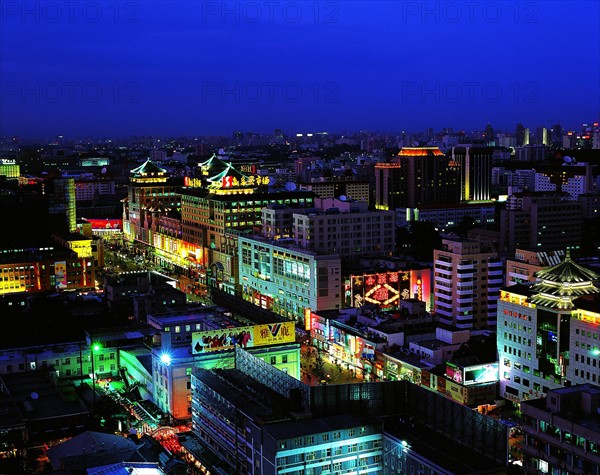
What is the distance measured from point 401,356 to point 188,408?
613 cm

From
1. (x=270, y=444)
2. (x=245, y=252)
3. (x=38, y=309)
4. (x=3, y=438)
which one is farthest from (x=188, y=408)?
(x=245, y=252)

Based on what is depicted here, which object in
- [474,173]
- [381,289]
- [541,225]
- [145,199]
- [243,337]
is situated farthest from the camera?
[474,173]

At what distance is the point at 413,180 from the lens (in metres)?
60.9

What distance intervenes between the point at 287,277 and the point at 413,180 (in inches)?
1214

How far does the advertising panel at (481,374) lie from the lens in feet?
69.0

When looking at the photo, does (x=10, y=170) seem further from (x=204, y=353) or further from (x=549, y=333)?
(x=549, y=333)

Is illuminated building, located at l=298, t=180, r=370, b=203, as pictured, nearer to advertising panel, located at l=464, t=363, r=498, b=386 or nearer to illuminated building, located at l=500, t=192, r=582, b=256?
illuminated building, located at l=500, t=192, r=582, b=256

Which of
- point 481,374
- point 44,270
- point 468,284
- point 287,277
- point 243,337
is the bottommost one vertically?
point 481,374

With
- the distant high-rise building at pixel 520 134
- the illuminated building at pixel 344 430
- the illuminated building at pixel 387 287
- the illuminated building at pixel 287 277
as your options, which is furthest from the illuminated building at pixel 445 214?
the distant high-rise building at pixel 520 134

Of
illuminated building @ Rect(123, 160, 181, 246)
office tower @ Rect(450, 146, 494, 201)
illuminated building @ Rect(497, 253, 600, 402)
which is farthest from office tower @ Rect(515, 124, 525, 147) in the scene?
illuminated building @ Rect(497, 253, 600, 402)

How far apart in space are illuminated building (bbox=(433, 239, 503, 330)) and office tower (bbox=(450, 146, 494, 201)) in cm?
3809

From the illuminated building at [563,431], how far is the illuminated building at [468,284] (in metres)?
12.5

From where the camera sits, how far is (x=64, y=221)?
1860 inches

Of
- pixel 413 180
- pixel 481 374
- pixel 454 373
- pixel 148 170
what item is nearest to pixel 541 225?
pixel 413 180
